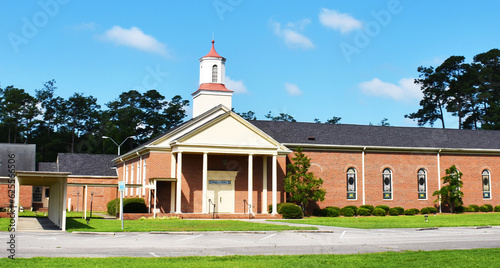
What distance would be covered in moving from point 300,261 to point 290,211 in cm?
2615

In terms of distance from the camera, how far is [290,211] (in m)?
40.4

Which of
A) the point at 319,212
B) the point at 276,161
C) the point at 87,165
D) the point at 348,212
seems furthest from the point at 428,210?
the point at 87,165

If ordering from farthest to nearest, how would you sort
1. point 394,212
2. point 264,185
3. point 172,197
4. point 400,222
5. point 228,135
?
point 394,212 < point 264,185 < point 172,197 < point 228,135 < point 400,222

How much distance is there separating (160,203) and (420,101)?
6658 centimetres

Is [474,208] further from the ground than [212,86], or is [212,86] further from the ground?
[212,86]

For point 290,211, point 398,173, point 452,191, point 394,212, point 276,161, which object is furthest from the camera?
point 398,173

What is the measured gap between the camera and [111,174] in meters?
59.4

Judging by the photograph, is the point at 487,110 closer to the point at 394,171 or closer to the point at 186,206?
the point at 394,171

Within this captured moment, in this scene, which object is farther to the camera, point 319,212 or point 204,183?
point 319,212

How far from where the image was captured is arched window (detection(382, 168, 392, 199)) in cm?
4781

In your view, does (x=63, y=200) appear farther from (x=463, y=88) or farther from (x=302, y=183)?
(x=463, y=88)

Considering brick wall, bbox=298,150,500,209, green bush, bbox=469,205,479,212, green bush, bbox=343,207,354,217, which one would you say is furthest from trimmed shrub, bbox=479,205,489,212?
green bush, bbox=343,207,354,217

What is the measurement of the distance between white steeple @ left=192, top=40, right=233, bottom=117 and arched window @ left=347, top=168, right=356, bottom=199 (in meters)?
11.3

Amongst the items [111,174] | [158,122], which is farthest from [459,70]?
[111,174]
